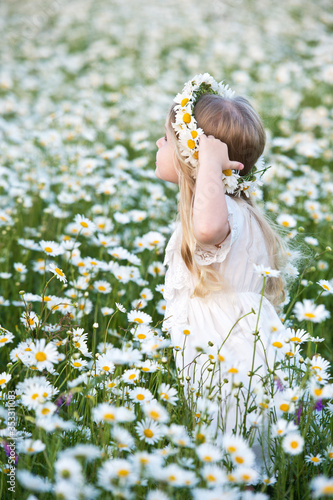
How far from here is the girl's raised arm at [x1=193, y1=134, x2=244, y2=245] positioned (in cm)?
154

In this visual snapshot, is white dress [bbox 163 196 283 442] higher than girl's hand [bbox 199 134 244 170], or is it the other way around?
girl's hand [bbox 199 134 244 170]

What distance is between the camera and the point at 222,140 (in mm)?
1689

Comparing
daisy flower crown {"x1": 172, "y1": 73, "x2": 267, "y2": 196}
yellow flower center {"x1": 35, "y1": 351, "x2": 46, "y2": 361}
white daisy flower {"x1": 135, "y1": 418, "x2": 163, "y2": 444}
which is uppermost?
daisy flower crown {"x1": 172, "y1": 73, "x2": 267, "y2": 196}

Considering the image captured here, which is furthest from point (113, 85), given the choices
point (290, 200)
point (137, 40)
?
point (290, 200)

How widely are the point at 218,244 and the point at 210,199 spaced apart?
0.18 metres

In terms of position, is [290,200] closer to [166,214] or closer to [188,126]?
[166,214]

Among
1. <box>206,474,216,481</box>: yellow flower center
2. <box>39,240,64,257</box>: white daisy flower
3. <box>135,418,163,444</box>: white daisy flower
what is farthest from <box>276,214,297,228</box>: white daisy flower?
<box>206,474,216,481</box>: yellow flower center

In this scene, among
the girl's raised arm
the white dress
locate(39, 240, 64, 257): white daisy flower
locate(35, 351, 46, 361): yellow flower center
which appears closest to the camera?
locate(35, 351, 46, 361): yellow flower center

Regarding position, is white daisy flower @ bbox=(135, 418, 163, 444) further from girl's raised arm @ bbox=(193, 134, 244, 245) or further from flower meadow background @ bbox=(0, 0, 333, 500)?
girl's raised arm @ bbox=(193, 134, 244, 245)

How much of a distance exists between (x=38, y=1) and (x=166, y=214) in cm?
1118

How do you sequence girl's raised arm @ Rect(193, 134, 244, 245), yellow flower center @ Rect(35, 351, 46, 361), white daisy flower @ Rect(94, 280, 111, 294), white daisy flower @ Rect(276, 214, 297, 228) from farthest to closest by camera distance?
1. white daisy flower @ Rect(276, 214, 297, 228)
2. white daisy flower @ Rect(94, 280, 111, 294)
3. girl's raised arm @ Rect(193, 134, 244, 245)
4. yellow flower center @ Rect(35, 351, 46, 361)

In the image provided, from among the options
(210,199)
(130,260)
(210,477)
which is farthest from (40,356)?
(130,260)

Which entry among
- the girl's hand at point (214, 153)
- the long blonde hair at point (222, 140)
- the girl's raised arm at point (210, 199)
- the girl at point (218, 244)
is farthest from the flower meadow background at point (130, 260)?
the girl's hand at point (214, 153)

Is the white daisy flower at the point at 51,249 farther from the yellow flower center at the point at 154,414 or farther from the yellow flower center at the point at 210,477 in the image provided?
the yellow flower center at the point at 210,477
